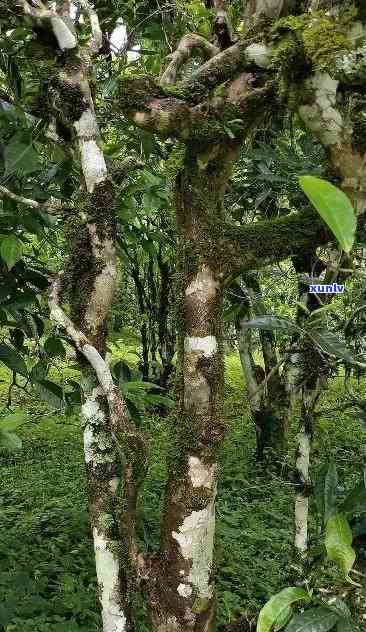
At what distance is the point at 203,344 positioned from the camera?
5.41 feet

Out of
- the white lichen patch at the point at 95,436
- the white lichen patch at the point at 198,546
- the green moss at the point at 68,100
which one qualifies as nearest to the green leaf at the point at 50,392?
the white lichen patch at the point at 95,436

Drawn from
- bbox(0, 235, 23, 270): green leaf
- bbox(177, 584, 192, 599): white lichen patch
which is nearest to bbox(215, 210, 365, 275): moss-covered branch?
bbox(0, 235, 23, 270): green leaf

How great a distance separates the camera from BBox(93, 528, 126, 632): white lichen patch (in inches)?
62.5

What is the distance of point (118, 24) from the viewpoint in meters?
3.03

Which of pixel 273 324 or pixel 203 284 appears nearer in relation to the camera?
pixel 273 324

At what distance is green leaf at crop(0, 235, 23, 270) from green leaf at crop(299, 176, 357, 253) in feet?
4.62

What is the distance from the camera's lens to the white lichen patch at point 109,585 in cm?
159

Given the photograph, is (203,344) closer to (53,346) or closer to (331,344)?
(331,344)

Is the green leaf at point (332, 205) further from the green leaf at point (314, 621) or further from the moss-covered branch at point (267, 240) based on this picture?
the moss-covered branch at point (267, 240)

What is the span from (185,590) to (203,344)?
2.17 feet

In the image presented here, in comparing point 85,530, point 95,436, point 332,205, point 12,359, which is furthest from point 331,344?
point 85,530

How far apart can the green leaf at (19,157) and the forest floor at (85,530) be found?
95 centimetres

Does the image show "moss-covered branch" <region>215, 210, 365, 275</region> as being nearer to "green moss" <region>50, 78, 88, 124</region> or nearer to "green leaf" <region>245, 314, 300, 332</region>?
"green leaf" <region>245, 314, 300, 332</region>

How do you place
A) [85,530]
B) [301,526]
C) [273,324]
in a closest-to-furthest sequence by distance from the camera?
[273,324] < [301,526] < [85,530]
